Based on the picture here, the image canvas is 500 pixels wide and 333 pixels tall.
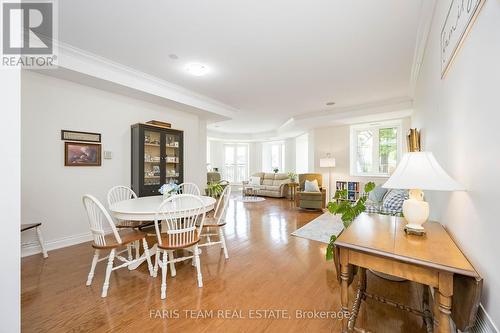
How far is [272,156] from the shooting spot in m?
9.66

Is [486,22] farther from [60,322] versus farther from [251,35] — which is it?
[60,322]

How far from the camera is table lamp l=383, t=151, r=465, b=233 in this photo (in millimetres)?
1193

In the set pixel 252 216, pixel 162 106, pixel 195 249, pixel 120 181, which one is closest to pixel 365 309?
pixel 195 249

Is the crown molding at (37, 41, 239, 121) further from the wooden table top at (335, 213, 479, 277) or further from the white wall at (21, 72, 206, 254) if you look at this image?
the wooden table top at (335, 213, 479, 277)

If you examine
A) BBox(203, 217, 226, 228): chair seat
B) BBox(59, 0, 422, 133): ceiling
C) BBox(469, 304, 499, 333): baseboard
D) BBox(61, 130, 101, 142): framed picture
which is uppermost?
BBox(59, 0, 422, 133): ceiling

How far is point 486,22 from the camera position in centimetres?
91

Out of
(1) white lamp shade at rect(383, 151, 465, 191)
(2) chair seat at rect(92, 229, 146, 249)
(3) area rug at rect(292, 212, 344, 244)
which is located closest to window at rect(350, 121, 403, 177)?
(3) area rug at rect(292, 212, 344, 244)

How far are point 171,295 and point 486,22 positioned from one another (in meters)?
2.76

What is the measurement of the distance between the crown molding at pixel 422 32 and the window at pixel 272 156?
630 centimetres

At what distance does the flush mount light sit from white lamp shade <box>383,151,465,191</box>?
9.41 ft

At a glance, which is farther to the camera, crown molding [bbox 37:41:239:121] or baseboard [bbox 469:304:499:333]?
crown molding [bbox 37:41:239:121]

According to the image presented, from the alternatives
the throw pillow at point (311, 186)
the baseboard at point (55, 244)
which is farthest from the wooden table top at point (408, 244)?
the throw pillow at point (311, 186)

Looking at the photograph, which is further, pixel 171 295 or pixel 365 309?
pixel 171 295

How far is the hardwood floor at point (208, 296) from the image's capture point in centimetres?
157
